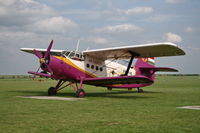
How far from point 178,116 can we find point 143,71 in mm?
A: 15754

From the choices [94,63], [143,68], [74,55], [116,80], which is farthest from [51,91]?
[143,68]

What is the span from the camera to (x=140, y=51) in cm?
1798

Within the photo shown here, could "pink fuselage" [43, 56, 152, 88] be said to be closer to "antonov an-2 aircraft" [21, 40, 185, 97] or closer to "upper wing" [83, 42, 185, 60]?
"antonov an-2 aircraft" [21, 40, 185, 97]

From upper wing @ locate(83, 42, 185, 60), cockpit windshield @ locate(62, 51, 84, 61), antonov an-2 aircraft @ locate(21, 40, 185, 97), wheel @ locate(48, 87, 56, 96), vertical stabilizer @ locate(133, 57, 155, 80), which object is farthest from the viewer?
vertical stabilizer @ locate(133, 57, 155, 80)

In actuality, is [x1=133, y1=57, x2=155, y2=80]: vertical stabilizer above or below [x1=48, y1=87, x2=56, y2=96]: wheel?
above

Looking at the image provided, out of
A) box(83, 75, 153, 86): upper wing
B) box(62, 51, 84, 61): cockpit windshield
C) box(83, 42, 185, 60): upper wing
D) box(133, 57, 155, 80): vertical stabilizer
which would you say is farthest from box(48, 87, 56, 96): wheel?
box(133, 57, 155, 80): vertical stabilizer

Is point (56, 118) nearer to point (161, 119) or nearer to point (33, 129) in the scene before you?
point (33, 129)

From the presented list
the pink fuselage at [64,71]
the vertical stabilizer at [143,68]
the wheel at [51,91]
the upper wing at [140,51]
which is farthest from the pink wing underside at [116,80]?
the vertical stabilizer at [143,68]

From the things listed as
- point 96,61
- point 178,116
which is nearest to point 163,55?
point 96,61

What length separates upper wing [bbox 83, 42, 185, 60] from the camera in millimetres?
16062

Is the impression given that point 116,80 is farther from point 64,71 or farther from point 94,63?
point 64,71

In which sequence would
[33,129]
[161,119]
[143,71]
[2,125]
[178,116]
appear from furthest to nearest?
1. [143,71]
2. [178,116]
3. [161,119]
4. [2,125]
5. [33,129]

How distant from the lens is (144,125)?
6.89 meters

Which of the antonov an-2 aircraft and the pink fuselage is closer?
the pink fuselage
